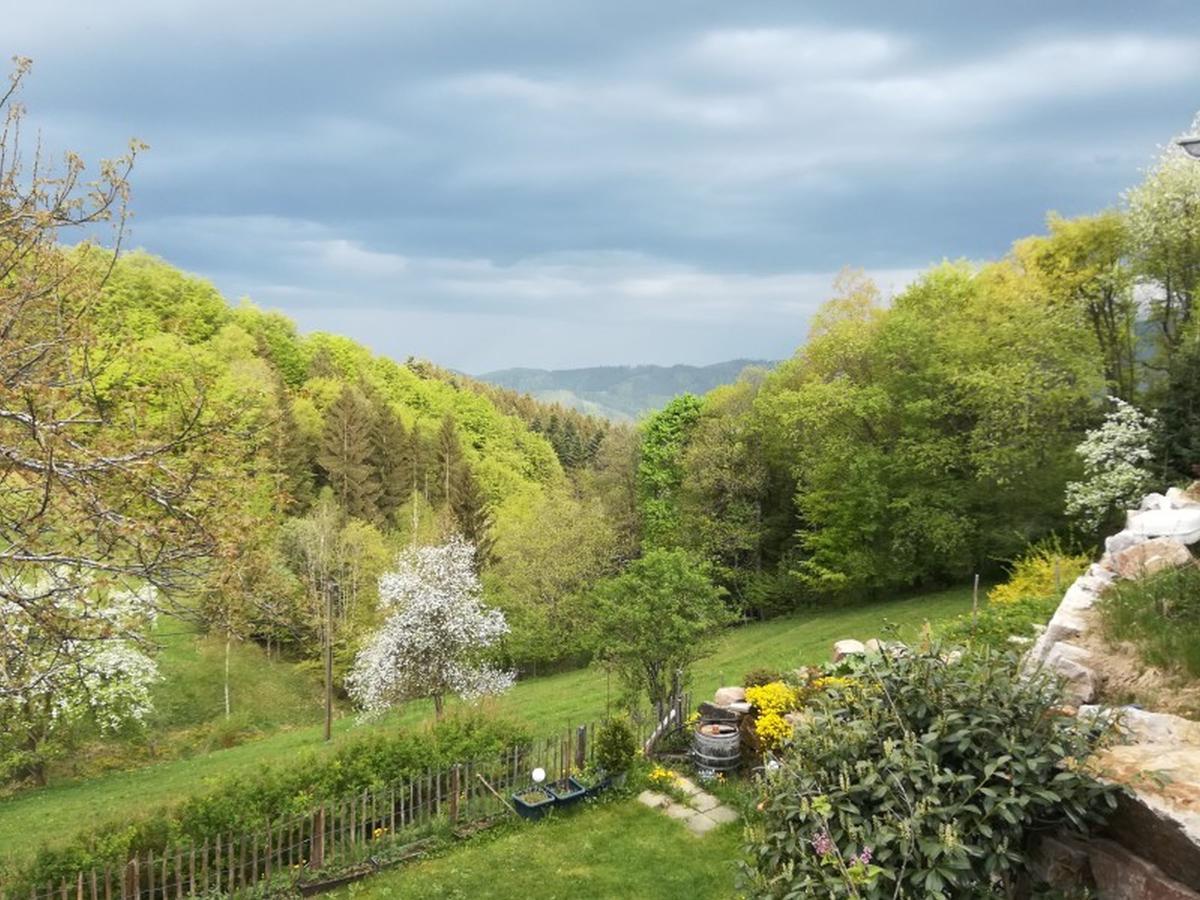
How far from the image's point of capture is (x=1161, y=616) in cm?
959

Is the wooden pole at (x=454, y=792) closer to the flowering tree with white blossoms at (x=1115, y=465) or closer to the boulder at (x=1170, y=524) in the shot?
the boulder at (x=1170, y=524)

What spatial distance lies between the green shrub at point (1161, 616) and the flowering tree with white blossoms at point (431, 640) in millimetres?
21414

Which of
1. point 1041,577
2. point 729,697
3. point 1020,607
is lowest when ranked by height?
point 729,697

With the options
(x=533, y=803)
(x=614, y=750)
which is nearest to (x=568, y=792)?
(x=533, y=803)

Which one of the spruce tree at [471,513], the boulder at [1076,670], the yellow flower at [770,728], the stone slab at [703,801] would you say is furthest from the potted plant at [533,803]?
the spruce tree at [471,513]

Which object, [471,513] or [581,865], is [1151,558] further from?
[471,513]

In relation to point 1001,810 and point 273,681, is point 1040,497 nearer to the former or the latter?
point 1001,810

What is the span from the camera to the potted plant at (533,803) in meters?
13.7

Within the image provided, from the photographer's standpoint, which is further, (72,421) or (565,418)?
(565,418)

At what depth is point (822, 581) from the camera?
34375mm

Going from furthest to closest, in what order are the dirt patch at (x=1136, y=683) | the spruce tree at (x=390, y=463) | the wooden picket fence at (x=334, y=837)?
the spruce tree at (x=390, y=463) → the wooden picket fence at (x=334, y=837) → the dirt patch at (x=1136, y=683)

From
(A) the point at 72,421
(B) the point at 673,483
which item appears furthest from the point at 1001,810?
(B) the point at 673,483

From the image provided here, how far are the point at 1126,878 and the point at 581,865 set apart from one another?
870 cm

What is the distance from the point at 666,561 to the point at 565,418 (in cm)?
10889
